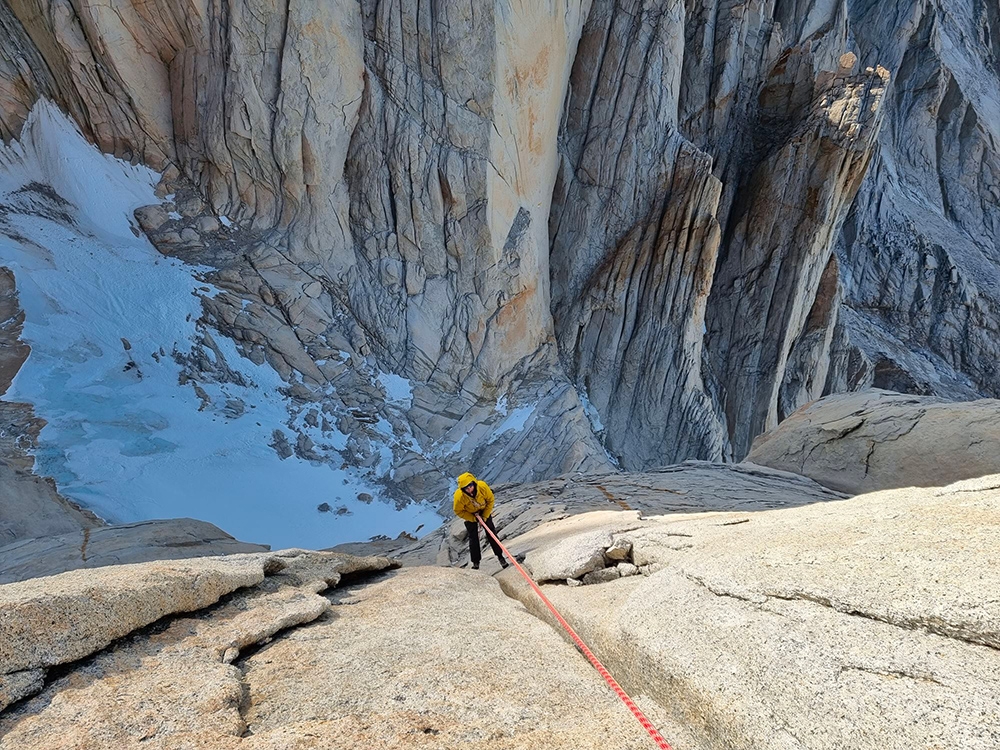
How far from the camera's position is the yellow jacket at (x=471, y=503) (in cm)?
812

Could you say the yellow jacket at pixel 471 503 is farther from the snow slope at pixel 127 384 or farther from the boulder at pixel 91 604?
the snow slope at pixel 127 384

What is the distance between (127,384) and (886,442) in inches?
741

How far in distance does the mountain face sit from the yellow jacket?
8.45 meters

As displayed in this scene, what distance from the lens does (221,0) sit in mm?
18156

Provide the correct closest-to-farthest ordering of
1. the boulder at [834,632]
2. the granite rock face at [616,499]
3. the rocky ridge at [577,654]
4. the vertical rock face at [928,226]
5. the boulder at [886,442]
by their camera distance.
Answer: the boulder at [834,632], the rocky ridge at [577,654], the granite rock face at [616,499], the boulder at [886,442], the vertical rock face at [928,226]

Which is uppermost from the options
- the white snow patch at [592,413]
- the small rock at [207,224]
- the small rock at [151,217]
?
the small rock at [151,217]

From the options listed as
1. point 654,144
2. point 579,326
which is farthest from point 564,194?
point 579,326

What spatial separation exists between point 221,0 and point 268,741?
22.8 m

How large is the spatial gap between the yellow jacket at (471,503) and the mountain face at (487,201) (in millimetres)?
8446

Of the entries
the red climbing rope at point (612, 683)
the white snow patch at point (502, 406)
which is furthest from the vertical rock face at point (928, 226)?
the red climbing rope at point (612, 683)

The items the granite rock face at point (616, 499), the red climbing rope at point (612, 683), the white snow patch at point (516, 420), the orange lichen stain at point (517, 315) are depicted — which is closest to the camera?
the red climbing rope at point (612, 683)

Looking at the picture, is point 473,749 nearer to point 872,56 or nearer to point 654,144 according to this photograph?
point 654,144

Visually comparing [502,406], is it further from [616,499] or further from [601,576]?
[601,576]

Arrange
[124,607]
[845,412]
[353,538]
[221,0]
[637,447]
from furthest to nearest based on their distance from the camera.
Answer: [637,447] < [221,0] < [353,538] < [845,412] < [124,607]
